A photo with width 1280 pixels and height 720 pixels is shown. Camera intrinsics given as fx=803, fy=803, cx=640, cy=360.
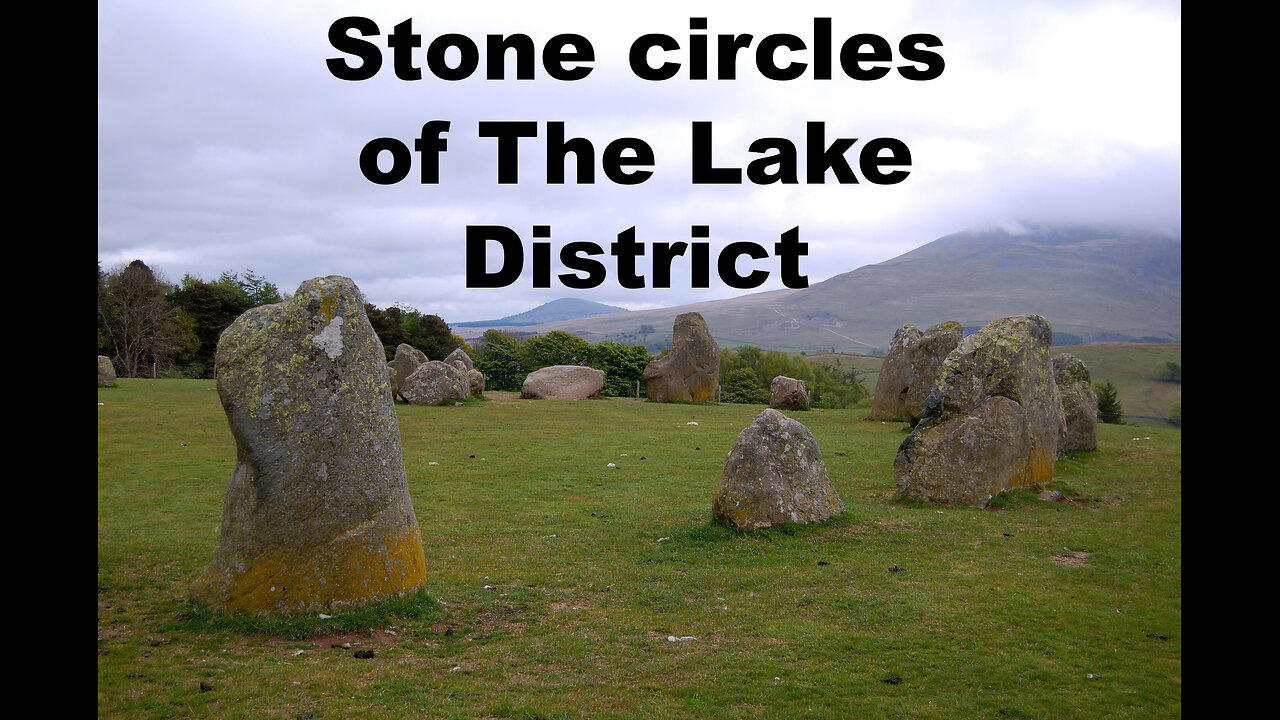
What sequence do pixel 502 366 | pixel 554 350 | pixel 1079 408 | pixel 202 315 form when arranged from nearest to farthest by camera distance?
pixel 1079 408, pixel 554 350, pixel 502 366, pixel 202 315

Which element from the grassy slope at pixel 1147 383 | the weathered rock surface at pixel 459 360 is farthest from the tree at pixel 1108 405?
the grassy slope at pixel 1147 383

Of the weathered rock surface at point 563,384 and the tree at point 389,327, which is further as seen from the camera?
the tree at point 389,327

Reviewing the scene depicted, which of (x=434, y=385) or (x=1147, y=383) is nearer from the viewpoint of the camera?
(x=1147, y=383)

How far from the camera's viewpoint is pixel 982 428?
13.6 metres

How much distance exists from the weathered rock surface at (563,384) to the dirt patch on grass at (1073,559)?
26409 millimetres

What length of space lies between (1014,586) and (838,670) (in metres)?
3.57

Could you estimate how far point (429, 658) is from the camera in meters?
7.14

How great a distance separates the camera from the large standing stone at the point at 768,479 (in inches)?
448

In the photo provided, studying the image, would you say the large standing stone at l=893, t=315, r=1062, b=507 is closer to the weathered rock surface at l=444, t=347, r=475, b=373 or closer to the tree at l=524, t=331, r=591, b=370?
the weathered rock surface at l=444, t=347, r=475, b=373

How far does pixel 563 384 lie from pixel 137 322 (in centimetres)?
2958

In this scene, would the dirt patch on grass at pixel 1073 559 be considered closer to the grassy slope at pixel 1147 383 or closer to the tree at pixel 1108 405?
the grassy slope at pixel 1147 383

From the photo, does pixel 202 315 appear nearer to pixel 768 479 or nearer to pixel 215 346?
pixel 215 346

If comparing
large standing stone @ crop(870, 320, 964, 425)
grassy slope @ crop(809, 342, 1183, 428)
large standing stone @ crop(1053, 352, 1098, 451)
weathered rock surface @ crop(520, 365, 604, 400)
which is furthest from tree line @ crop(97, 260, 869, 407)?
grassy slope @ crop(809, 342, 1183, 428)

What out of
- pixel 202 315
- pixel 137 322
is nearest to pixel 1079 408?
pixel 137 322
